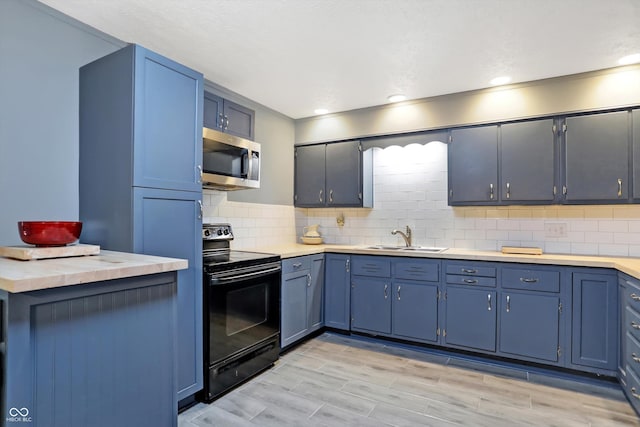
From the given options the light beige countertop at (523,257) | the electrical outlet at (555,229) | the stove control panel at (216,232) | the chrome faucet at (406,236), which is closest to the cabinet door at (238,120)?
the stove control panel at (216,232)

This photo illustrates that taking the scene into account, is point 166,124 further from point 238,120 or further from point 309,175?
point 309,175

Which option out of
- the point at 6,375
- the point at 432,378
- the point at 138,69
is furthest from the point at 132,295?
the point at 432,378

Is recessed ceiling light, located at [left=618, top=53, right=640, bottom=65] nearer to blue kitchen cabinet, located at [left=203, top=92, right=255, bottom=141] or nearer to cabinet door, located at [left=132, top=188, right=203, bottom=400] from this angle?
blue kitchen cabinet, located at [left=203, top=92, right=255, bottom=141]

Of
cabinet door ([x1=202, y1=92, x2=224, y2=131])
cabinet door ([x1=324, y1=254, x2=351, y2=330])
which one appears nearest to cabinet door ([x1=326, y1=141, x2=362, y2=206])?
cabinet door ([x1=324, y1=254, x2=351, y2=330])

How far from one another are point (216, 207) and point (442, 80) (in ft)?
7.60

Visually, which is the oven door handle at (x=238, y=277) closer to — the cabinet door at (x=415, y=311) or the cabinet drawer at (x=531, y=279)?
the cabinet door at (x=415, y=311)

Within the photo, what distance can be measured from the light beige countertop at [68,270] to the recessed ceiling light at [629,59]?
10.9 feet

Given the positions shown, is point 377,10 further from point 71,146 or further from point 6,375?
point 6,375

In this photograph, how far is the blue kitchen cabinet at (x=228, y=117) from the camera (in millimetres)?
2920

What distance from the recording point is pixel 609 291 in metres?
2.52

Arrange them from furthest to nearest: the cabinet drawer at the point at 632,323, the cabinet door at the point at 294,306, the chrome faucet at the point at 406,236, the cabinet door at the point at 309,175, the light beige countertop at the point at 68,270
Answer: the cabinet door at the point at 309,175 → the chrome faucet at the point at 406,236 → the cabinet door at the point at 294,306 → the cabinet drawer at the point at 632,323 → the light beige countertop at the point at 68,270

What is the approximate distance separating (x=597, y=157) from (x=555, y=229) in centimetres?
69

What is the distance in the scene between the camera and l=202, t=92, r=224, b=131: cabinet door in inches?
114

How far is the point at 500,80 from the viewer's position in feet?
9.93
